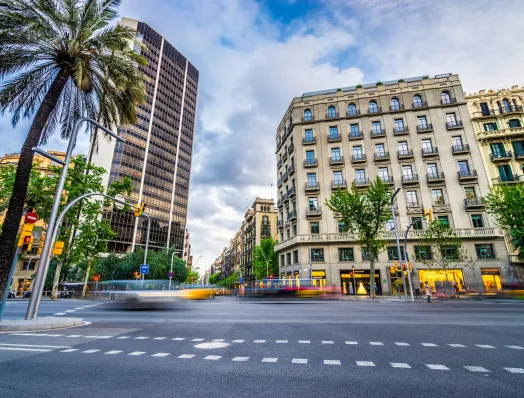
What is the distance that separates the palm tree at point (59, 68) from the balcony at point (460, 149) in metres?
35.8

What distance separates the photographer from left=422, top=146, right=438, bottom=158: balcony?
1281 inches

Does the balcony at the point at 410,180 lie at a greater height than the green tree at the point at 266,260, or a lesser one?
greater

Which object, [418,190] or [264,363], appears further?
[418,190]

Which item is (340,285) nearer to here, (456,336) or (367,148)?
(367,148)

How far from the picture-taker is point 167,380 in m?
3.32

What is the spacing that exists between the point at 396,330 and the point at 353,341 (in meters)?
2.14

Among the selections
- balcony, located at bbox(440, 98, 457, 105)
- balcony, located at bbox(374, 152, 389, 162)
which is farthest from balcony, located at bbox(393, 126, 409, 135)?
Answer: balcony, located at bbox(440, 98, 457, 105)

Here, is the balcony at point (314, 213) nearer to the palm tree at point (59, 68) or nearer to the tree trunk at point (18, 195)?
the palm tree at point (59, 68)

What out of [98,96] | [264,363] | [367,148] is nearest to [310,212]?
[367,148]

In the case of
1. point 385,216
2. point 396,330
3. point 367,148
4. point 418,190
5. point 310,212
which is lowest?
point 396,330

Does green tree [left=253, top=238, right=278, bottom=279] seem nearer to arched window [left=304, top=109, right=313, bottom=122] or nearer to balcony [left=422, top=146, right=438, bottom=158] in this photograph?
arched window [left=304, top=109, right=313, bottom=122]

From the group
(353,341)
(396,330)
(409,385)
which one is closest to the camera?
(409,385)

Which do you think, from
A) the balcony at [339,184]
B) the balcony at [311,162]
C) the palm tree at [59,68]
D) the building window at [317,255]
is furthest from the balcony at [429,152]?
the palm tree at [59,68]

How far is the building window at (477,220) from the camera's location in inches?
1161
